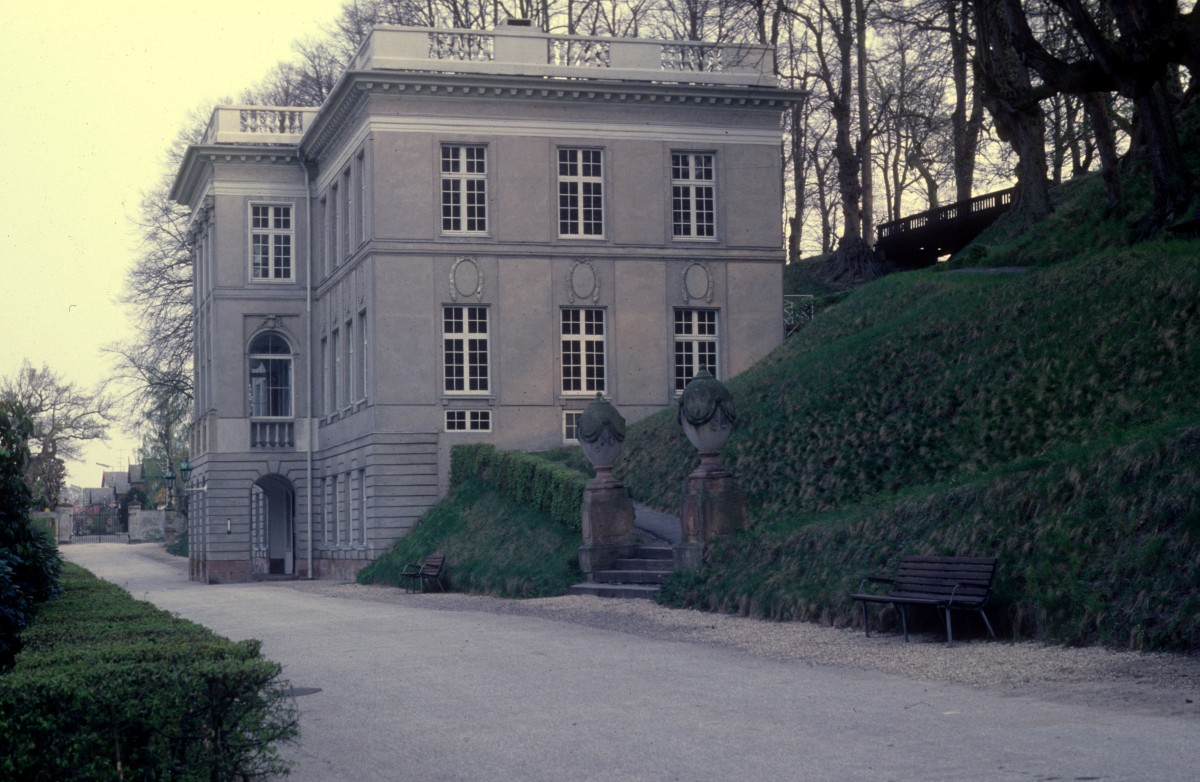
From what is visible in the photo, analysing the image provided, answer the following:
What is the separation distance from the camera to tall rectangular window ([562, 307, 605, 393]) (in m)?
40.2

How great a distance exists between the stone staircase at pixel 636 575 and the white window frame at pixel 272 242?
24918mm

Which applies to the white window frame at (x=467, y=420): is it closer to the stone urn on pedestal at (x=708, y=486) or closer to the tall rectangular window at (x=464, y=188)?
the tall rectangular window at (x=464, y=188)

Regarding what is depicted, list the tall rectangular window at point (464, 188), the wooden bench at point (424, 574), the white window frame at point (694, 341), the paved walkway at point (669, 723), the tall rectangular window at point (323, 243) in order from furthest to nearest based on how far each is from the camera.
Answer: the tall rectangular window at point (323, 243)
the white window frame at point (694, 341)
the tall rectangular window at point (464, 188)
the wooden bench at point (424, 574)
the paved walkway at point (669, 723)

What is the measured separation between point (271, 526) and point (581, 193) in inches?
677

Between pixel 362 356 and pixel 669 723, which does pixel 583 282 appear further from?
pixel 669 723

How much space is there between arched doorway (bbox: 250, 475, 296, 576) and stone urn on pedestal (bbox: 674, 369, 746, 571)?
94.4 ft

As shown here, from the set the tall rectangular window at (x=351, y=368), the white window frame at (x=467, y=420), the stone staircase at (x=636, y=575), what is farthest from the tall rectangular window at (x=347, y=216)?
the stone staircase at (x=636, y=575)

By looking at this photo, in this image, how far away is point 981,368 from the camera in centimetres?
2428

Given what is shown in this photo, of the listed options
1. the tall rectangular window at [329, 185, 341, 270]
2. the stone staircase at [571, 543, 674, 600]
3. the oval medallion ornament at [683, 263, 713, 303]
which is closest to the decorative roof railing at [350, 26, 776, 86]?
the oval medallion ornament at [683, 263, 713, 303]

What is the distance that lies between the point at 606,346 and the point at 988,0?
16630 millimetres

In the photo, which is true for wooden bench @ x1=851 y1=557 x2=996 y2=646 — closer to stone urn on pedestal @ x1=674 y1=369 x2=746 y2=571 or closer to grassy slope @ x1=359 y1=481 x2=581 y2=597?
stone urn on pedestal @ x1=674 y1=369 x2=746 y2=571

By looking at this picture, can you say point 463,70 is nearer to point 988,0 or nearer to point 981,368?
point 988,0

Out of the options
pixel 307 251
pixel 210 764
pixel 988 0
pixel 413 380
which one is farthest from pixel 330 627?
pixel 307 251

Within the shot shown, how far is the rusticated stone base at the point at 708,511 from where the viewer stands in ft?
74.1
